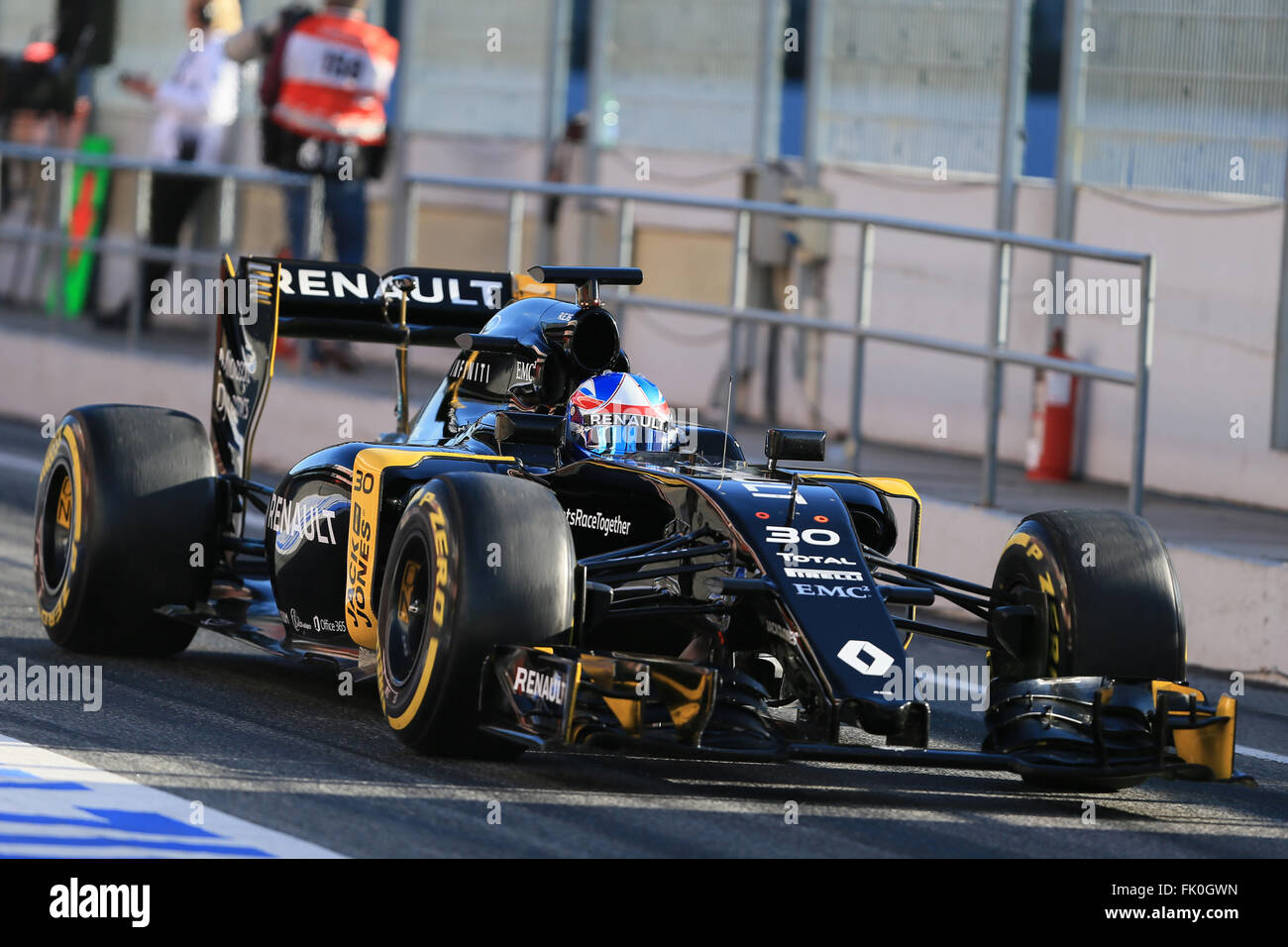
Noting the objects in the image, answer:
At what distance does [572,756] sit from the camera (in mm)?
7195

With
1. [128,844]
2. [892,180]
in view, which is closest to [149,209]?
[892,180]

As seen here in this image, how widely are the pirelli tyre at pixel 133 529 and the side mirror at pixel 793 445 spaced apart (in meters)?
2.22

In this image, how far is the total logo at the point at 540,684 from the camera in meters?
6.42

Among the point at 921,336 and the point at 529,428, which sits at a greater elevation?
the point at 921,336

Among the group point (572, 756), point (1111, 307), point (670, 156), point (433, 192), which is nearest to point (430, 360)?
point (433, 192)

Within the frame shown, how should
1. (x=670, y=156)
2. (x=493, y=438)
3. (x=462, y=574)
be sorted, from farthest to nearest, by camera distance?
(x=670, y=156)
(x=493, y=438)
(x=462, y=574)

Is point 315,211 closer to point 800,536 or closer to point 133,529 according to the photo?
point 133,529

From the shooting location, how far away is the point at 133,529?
8.46 m

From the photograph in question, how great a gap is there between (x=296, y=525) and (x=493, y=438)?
29.5 inches

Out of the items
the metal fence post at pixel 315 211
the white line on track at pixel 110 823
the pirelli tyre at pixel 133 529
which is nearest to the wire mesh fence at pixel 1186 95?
the metal fence post at pixel 315 211

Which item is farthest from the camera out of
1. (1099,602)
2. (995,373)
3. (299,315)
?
(995,373)

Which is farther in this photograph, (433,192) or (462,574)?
(433,192)

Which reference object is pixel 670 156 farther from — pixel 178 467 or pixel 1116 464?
pixel 178 467

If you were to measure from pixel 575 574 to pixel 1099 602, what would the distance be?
159 cm
